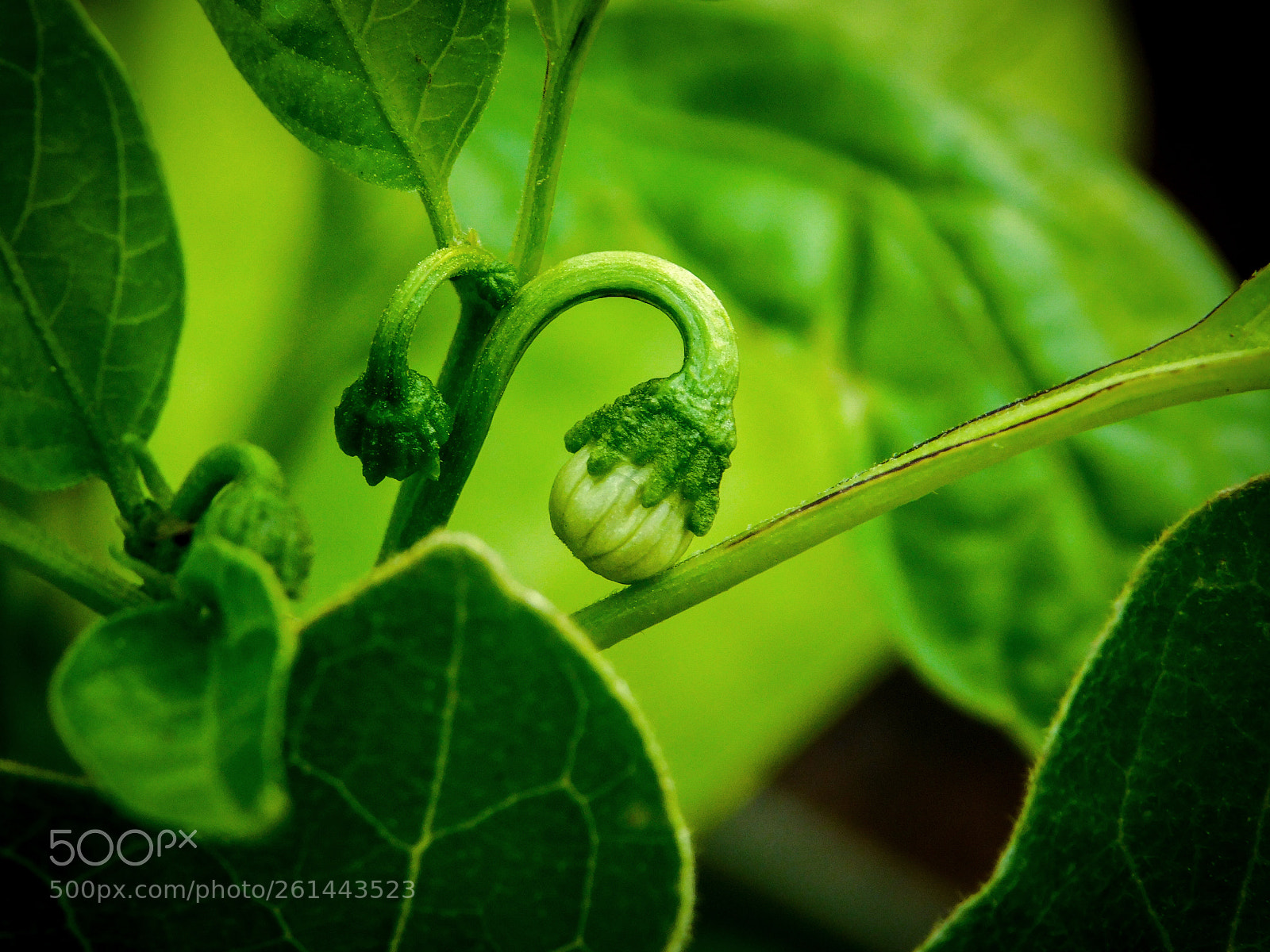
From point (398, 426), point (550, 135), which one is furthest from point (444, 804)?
point (550, 135)

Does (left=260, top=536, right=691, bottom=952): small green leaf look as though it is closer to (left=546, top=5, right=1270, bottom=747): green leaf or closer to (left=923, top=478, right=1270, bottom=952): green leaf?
(left=923, top=478, right=1270, bottom=952): green leaf

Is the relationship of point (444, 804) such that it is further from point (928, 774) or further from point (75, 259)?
point (928, 774)

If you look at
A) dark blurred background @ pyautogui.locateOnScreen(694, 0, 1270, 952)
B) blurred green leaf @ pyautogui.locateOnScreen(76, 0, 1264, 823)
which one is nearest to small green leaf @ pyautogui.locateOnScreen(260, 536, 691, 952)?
blurred green leaf @ pyautogui.locateOnScreen(76, 0, 1264, 823)

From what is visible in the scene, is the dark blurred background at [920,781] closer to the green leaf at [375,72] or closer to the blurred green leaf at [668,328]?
the blurred green leaf at [668,328]

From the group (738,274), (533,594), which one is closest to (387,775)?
(533,594)

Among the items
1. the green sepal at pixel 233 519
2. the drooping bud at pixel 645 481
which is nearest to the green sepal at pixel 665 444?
the drooping bud at pixel 645 481

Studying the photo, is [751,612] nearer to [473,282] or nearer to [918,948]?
[918,948]
